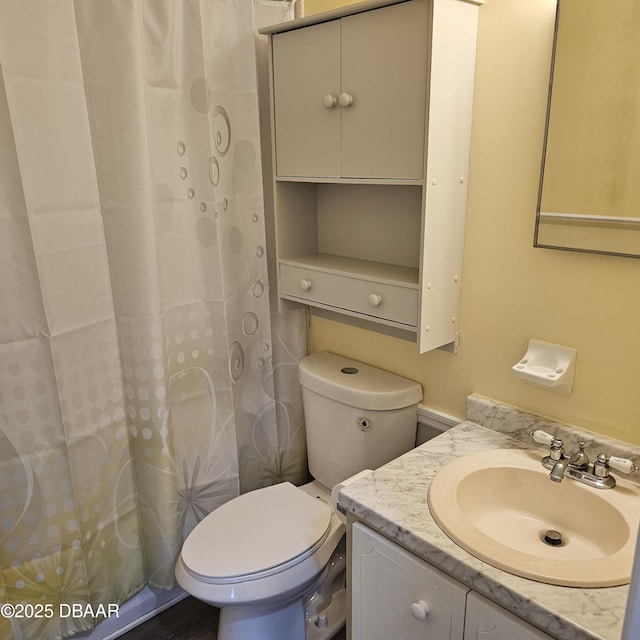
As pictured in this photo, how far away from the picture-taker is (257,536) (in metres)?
1.50

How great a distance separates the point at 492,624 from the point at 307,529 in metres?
0.67

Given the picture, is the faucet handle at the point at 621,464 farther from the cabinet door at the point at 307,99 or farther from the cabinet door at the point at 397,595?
the cabinet door at the point at 307,99

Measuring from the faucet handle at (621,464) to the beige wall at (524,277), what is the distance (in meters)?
0.08

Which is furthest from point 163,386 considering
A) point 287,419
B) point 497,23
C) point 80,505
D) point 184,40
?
point 497,23

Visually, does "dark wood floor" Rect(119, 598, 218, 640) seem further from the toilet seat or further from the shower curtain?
the toilet seat

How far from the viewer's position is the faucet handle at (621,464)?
3.67ft

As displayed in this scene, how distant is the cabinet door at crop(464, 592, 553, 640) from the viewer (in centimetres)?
89

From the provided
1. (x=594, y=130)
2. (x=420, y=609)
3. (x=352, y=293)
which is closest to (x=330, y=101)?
(x=352, y=293)

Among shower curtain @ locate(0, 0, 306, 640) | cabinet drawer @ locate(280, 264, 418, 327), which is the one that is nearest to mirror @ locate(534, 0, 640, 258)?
cabinet drawer @ locate(280, 264, 418, 327)

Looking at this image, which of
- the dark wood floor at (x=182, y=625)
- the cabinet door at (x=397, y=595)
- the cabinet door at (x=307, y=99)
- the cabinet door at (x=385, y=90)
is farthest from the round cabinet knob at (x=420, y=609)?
the cabinet door at (x=307, y=99)

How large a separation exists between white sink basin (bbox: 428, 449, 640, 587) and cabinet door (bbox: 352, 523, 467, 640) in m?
0.10

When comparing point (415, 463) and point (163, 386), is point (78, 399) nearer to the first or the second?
point (163, 386)

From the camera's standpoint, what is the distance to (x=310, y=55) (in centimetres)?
142

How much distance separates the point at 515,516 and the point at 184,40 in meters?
1.46
